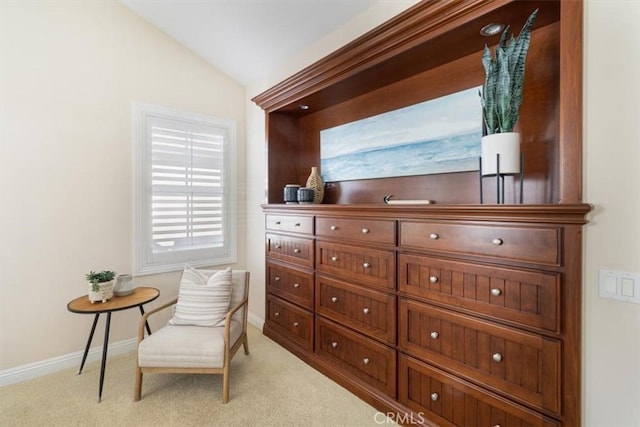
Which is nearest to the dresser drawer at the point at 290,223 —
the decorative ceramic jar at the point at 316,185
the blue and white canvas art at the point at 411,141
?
the decorative ceramic jar at the point at 316,185

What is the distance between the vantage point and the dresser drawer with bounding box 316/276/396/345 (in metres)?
1.95

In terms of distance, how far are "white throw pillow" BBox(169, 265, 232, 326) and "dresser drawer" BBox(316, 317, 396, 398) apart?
2.70 feet

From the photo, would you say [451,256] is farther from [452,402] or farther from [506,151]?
[452,402]

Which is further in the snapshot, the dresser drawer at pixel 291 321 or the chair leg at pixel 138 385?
the dresser drawer at pixel 291 321

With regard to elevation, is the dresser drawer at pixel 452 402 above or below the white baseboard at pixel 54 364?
above

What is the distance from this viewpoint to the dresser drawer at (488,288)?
132cm

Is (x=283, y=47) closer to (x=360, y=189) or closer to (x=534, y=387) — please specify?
(x=360, y=189)

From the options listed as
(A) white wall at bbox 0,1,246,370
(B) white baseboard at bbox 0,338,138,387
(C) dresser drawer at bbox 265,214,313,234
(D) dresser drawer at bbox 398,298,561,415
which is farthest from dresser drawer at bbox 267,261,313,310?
(B) white baseboard at bbox 0,338,138,387

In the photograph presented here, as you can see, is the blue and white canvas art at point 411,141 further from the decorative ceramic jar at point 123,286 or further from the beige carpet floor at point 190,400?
the decorative ceramic jar at point 123,286

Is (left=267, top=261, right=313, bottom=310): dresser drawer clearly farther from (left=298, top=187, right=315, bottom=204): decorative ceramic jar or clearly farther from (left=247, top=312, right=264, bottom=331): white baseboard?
(left=298, top=187, right=315, bottom=204): decorative ceramic jar

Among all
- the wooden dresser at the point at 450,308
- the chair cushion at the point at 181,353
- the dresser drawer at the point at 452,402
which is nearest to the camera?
the wooden dresser at the point at 450,308

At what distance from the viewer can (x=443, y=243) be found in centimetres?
166

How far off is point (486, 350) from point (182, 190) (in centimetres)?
304

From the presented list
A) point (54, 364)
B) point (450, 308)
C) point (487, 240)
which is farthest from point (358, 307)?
point (54, 364)
